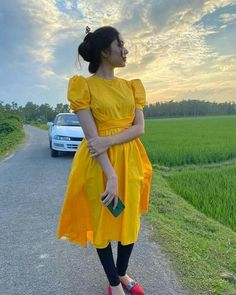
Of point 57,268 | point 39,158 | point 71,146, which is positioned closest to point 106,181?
point 57,268

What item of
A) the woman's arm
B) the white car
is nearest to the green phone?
the woman's arm

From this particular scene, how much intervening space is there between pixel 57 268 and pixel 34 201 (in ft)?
8.71

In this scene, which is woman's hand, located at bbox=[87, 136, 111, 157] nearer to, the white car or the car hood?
the white car

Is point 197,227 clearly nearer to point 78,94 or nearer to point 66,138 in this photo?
point 78,94

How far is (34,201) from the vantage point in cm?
571

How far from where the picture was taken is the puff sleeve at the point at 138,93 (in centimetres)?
242

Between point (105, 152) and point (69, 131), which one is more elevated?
point (105, 152)

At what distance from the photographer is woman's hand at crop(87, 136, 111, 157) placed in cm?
220

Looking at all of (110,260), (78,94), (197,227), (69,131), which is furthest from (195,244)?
(69,131)

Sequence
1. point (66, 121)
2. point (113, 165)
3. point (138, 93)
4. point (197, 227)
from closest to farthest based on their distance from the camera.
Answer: point (113, 165) → point (138, 93) → point (197, 227) → point (66, 121)

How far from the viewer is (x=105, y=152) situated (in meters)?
2.22

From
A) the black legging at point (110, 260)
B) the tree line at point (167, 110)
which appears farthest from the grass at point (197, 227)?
the tree line at point (167, 110)

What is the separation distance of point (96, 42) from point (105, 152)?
27.8 inches

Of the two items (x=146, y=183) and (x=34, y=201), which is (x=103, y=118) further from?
(x=34, y=201)
